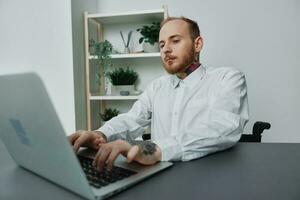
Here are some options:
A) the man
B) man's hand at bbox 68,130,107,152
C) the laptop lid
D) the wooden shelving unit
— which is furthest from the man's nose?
the wooden shelving unit

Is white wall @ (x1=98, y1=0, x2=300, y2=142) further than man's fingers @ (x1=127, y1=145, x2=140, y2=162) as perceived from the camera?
Yes

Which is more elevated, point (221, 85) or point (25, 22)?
point (25, 22)

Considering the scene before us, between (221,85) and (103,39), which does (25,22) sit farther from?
(221,85)

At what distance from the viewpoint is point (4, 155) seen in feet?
2.82

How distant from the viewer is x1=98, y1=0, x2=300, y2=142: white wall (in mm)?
2381

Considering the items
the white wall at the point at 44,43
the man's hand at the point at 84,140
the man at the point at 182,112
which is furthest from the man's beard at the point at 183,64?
the white wall at the point at 44,43

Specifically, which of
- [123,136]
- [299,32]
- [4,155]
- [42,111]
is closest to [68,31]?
[123,136]

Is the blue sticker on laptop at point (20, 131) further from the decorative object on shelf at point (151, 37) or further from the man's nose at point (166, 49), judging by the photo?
the decorative object on shelf at point (151, 37)

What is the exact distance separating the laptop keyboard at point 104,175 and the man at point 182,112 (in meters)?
0.02

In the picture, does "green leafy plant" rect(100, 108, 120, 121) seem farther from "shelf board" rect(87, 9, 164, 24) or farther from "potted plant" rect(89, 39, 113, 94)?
"shelf board" rect(87, 9, 164, 24)

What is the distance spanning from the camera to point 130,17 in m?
2.42

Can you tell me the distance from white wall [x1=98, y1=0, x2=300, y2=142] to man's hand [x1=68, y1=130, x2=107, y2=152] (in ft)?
5.94

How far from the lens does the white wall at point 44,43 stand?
2.31 metres

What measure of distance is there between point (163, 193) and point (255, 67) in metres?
2.13
